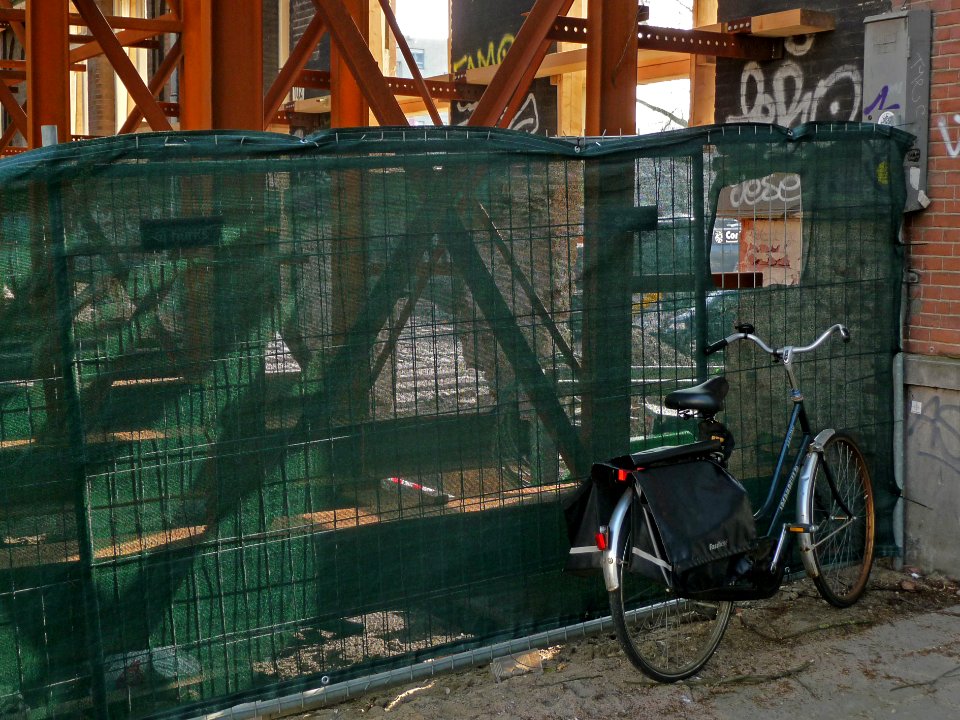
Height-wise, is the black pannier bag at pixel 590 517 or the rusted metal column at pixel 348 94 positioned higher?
the rusted metal column at pixel 348 94

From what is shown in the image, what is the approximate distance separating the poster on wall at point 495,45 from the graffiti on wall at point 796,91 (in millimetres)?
3322

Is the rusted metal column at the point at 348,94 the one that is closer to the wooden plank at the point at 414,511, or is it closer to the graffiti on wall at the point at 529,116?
the wooden plank at the point at 414,511

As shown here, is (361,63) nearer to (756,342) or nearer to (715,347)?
(715,347)

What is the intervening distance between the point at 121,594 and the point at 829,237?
3862 millimetres

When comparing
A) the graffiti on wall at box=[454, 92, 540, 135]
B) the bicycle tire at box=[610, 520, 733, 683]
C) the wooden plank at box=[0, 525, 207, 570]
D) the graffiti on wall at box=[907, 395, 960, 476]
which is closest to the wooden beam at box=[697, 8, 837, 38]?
the graffiti on wall at box=[454, 92, 540, 135]

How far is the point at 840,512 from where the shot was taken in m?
5.51

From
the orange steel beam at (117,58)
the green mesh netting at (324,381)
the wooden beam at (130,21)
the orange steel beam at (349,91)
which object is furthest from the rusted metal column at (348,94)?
the green mesh netting at (324,381)

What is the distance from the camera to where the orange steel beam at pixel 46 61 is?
8141mm

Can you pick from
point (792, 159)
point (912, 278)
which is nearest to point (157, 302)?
point (792, 159)

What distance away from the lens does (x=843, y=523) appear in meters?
5.51

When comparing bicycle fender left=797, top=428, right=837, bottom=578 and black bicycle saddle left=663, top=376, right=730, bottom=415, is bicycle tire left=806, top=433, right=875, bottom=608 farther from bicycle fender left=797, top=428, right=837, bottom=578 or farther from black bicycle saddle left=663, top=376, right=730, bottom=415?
black bicycle saddle left=663, top=376, right=730, bottom=415

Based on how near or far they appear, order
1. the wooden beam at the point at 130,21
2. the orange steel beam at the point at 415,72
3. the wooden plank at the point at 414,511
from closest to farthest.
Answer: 1. the wooden plank at the point at 414,511
2. the wooden beam at the point at 130,21
3. the orange steel beam at the point at 415,72

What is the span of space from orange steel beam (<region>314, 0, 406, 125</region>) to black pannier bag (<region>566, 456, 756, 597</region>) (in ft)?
8.84

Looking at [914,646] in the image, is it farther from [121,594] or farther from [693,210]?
[121,594]
